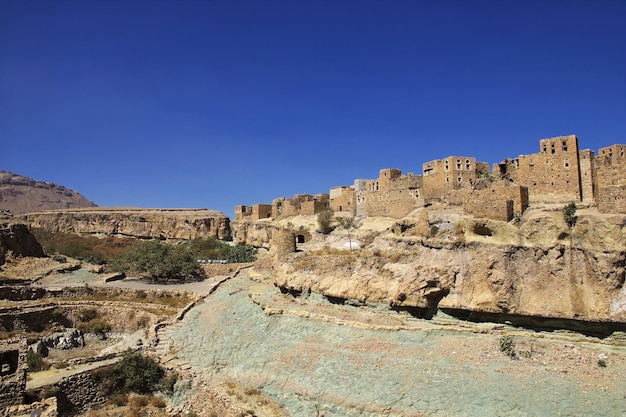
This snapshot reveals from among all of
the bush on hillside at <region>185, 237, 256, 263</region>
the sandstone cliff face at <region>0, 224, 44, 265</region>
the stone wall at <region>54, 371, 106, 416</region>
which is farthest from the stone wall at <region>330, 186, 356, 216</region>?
the sandstone cliff face at <region>0, 224, 44, 265</region>

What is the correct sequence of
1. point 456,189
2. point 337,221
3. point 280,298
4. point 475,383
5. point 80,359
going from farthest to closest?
1. point 337,221
2. point 456,189
3. point 280,298
4. point 80,359
5. point 475,383

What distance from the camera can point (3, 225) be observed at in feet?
106

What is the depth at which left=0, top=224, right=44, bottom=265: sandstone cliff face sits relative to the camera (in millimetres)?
31403

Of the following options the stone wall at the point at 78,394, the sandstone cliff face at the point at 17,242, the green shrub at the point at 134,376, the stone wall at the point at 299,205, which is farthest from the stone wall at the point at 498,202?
the sandstone cliff face at the point at 17,242

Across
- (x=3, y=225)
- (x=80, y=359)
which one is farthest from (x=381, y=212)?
(x=3, y=225)

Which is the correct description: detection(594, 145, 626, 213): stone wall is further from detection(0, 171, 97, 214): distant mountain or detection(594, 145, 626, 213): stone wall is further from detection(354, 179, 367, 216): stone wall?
detection(0, 171, 97, 214): distant mountain

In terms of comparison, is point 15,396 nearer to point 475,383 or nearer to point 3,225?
point 475,383

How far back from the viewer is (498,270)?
1555 centimetres

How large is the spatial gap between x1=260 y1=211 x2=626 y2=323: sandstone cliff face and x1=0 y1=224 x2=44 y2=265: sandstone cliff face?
78.7 ft

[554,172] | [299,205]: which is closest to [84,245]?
[299,205]

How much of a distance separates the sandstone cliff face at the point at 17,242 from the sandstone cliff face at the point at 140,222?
24.7 m

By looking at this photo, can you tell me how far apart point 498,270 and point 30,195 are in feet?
470

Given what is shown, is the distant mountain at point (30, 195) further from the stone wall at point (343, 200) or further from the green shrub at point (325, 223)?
the green shrub at point (325, 223)

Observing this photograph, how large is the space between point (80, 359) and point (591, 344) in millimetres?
17475
